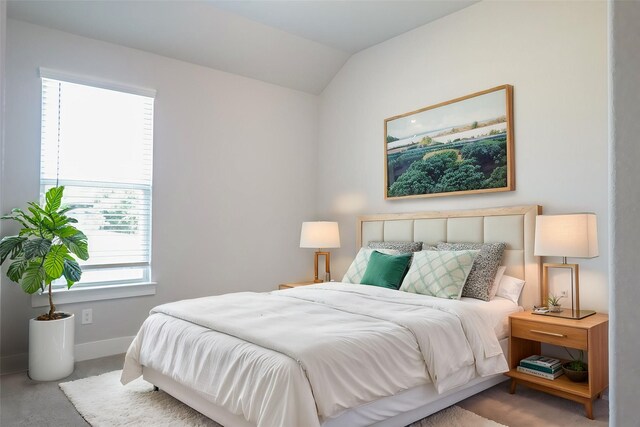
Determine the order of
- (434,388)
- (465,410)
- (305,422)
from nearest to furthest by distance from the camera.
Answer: (305,422)
(434,388)
(465,410)

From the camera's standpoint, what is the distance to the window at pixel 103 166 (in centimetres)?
360

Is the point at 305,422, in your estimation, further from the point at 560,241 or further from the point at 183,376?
the point at 560,241

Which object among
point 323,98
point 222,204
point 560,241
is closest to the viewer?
point 560,241

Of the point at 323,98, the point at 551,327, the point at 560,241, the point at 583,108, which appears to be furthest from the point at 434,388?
the point at 323,98

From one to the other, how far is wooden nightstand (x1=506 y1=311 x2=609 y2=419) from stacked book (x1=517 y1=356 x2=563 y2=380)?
0.03m

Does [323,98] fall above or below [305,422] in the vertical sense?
above

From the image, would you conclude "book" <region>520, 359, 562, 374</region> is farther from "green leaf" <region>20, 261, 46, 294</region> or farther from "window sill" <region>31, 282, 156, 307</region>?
"green leaf" <region>20, 261, 46, 294</region>

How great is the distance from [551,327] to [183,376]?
2.20 m

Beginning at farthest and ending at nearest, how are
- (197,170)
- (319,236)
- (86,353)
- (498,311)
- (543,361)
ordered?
(319,236) < (197,170) < (86,353) < (498,311) < (543,361)

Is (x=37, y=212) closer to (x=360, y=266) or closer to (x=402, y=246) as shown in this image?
(x=360, y=266)

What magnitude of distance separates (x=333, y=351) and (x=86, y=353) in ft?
8.81

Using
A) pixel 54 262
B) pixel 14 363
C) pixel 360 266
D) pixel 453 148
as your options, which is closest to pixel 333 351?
pixel 360 266

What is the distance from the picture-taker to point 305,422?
1771 mm

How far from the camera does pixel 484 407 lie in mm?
2672
